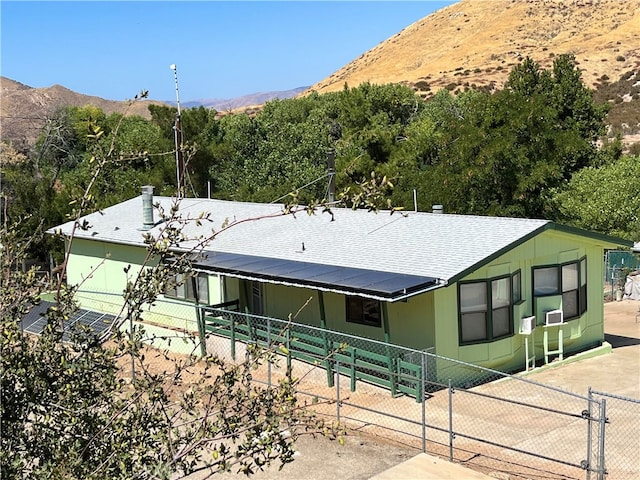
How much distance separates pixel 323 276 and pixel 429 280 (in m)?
2.27

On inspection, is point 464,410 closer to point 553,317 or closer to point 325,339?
→ point 325,339

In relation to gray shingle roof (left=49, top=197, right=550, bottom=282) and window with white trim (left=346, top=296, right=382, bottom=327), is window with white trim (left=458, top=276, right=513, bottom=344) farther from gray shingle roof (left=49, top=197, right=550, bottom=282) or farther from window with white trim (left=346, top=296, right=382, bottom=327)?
window with white trim (left=346, top=296, right=382, bottom=327)

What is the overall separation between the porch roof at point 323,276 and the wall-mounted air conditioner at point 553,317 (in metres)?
3.67

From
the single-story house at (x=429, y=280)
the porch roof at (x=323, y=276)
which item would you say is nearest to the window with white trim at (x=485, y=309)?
the single-story house at (x=429, y=280)

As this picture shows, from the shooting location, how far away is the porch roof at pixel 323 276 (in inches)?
538

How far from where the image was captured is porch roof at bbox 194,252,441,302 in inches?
538

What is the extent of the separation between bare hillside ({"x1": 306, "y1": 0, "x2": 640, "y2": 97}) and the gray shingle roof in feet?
212

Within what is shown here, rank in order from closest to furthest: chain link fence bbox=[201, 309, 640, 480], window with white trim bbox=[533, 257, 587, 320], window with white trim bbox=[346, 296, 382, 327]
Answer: chain link fence bbox=[201, 309, 640, 480]
window with white trim bbox=[346, 296, 382, 327]
window with white trim bbox=[533, 257, 587, 320]

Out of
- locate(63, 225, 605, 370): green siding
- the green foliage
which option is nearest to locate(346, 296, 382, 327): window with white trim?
locate(63, 225, 605, 370): green siding

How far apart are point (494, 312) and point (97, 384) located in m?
11.5

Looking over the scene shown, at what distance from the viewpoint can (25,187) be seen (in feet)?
97.6

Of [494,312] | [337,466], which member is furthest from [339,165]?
[337,466]

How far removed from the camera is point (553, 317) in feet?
53.6

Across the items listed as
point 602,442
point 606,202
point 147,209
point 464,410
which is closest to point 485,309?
point 464,410
